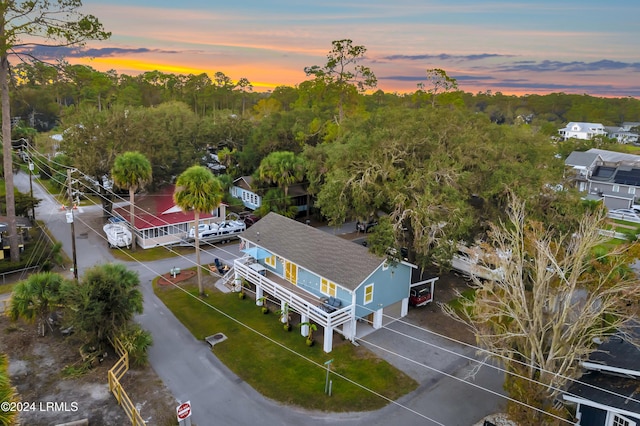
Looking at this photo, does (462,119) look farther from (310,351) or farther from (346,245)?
(310,351)

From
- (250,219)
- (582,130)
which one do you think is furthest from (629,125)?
(250,219)

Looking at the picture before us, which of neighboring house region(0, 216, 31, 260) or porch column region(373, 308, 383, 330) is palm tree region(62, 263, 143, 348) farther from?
neighboring house region(0, 216, 31, 260)

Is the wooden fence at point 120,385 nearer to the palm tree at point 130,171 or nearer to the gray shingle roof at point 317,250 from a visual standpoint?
the gray shingle roof at point 317,250

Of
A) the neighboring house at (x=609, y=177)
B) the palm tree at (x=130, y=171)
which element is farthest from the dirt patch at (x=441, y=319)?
the neighboring house at (x=609, y=177)

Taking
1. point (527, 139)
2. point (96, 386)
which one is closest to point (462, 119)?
point (527, 139)

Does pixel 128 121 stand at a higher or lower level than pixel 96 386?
higher

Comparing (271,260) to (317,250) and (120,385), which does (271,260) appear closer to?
(317,250)
